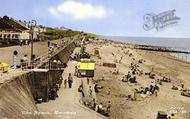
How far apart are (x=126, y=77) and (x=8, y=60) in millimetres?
18603

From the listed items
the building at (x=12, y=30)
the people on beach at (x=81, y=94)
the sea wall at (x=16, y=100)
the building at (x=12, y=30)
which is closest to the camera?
the sea wall at (x=16, y=100)

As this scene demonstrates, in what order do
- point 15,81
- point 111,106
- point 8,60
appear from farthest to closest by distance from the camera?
point 8,60 → point 111,106 → point 15,81

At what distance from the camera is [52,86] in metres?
35.0

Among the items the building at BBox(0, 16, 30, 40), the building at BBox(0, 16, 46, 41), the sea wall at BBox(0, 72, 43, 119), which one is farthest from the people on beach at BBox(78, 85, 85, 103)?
the building at BBox(0, 16, 30, 40)

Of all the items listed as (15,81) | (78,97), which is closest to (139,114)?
(78,97)

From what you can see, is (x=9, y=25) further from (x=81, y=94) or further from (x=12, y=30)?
(x=81, y=94)

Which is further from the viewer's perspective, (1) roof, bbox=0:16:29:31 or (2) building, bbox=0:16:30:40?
(1) roof, bbox=0:16:29:31

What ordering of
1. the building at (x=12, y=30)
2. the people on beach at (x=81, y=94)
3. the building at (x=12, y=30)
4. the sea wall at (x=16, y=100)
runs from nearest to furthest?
1. the sea wall at (x=16, y=100)
2. the people on beach at (x=81, y=94)
3. the building at (x=12, y=30)
4. the building at (x=12, y=30)

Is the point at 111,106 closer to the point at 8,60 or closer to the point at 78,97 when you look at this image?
the point at 78,97

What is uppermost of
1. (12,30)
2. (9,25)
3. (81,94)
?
(9,25)

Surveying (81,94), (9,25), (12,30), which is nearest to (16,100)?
(81,94)

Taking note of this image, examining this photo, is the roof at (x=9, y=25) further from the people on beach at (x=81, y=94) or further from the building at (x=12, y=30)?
the people on beach at (x=81, y=94)

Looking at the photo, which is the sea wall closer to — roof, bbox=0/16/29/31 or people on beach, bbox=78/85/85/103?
people on beach, bbox=78/85/85/103

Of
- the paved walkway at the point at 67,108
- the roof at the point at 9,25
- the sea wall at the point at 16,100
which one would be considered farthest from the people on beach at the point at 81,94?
the roof at the point at 9,25
